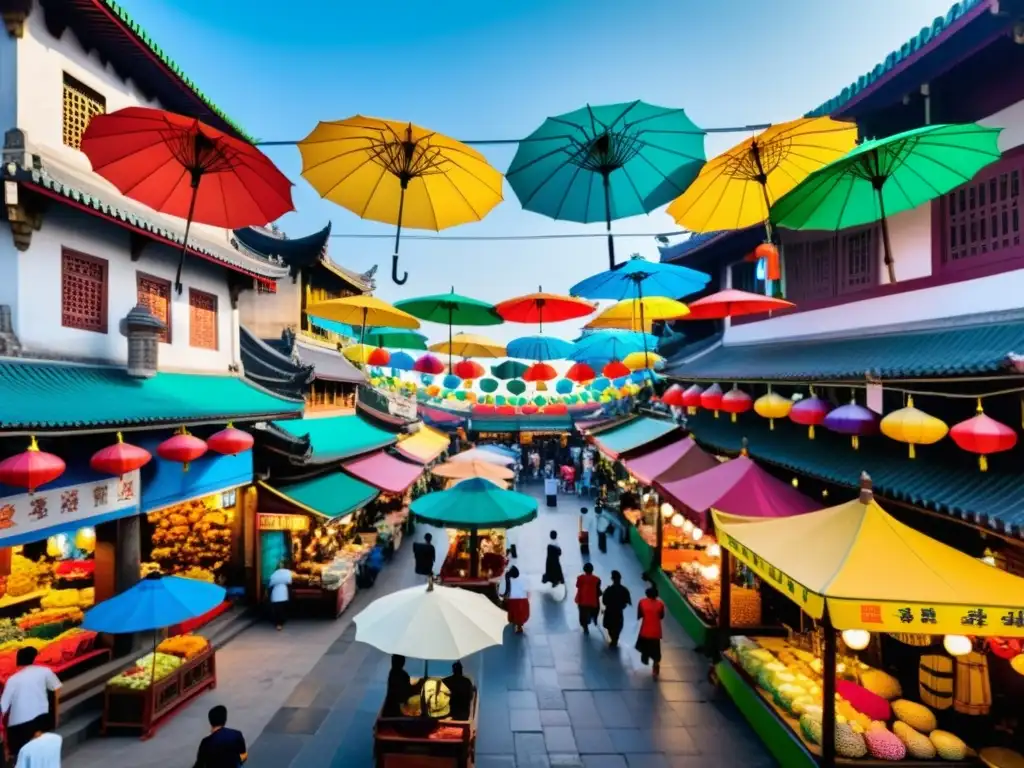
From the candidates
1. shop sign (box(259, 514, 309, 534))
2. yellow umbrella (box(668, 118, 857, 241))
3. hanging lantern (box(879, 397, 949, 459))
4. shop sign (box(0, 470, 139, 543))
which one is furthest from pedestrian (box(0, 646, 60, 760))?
hanging lantern (box(879, 397, 949, 459))

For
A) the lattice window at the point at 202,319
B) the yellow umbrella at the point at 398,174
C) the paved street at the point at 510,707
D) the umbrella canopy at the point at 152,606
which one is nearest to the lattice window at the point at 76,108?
the lattice window at the point at 202,319

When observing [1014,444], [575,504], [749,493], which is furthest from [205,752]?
[575,504]

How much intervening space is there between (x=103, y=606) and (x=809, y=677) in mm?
9878

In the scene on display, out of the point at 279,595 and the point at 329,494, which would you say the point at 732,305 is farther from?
the point at 279,595

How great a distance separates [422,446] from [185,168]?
18.6 m

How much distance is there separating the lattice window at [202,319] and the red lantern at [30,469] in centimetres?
559

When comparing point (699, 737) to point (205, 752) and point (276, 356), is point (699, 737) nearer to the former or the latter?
point (205, 752)

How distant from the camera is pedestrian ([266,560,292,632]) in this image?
1145 centimetres

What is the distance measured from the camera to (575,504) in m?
26.2

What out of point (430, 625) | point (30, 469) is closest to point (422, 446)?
point (430, 625)

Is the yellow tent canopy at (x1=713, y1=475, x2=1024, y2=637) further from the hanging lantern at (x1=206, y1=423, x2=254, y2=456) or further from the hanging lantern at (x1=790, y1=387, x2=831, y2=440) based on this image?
the hanging lantern at (x1=206, y1=423, x2=254, y2=456)

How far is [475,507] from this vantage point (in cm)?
1169

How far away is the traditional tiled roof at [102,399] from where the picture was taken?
20.7ft

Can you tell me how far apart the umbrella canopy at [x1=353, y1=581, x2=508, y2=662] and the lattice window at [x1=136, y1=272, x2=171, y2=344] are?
22.3 feet
